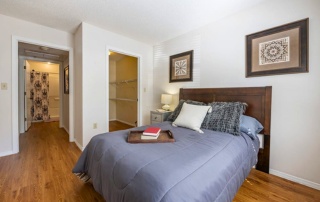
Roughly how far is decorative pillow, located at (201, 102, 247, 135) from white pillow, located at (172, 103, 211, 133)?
0.10 m

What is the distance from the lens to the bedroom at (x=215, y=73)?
170cm

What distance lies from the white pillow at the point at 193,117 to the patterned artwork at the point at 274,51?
3.23 feet

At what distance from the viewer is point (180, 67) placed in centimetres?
309

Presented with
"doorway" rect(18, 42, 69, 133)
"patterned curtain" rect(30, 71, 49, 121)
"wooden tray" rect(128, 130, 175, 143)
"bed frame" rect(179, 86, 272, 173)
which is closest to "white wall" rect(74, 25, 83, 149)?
"doorway" rect(18, 42, 69, 133)

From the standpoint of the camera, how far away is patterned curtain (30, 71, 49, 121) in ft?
17.3

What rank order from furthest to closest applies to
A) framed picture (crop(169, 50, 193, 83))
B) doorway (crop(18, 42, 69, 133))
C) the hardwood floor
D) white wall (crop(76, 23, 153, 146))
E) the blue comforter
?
doorway (crop(18, 42, 69, 133)) → framed picture (crop(169, 50, 193, 83)) → white wall (crop(76, 23, 153, 146)) → the hardwood floor → the blue comforter

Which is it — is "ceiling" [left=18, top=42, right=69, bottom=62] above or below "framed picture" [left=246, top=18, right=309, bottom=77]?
above

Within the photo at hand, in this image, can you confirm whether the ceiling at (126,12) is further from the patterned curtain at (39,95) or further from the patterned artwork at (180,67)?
the patterned curtain at (39,95)

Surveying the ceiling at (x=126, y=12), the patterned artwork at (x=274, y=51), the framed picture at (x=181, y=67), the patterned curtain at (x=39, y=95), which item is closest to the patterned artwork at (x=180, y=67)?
the framed picture at (x=181, y=67)

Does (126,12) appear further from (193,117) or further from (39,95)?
(39,95)

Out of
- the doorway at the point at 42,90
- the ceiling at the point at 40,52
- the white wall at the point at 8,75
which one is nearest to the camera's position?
the white wall at the point at 8,75

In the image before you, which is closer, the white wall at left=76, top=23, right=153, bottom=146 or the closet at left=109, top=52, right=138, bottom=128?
the white wall at left=76, top=23, right=153, bottom=146

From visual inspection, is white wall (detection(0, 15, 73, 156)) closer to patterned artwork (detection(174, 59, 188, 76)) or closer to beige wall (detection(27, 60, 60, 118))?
patterned artwork (detection(174, 59, 188, 76))

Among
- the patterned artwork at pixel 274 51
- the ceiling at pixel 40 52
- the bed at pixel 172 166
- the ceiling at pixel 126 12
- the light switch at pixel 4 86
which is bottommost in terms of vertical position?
the bed at pixel 172 166
